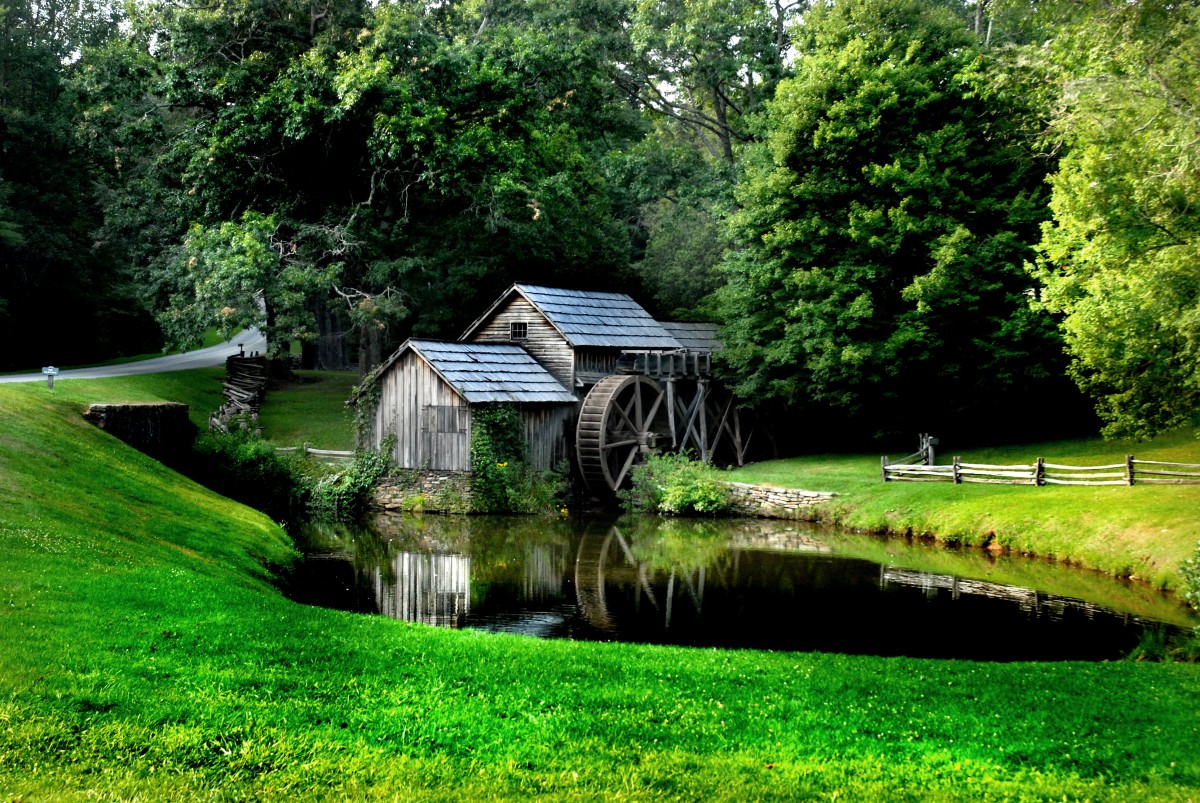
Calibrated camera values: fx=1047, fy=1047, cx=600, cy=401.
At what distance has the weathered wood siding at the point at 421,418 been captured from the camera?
1172 inches

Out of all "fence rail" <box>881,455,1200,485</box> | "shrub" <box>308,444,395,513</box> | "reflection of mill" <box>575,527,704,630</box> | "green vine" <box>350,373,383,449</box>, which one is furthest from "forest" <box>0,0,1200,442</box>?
"reflection of mill" <box>575,527,704,630</box>

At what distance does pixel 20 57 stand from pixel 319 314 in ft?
53.5

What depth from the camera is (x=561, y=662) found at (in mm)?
11219

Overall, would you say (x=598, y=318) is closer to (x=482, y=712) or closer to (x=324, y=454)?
(x=324, y=454)

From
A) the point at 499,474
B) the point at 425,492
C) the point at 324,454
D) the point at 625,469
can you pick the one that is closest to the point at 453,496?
the point at 425,492

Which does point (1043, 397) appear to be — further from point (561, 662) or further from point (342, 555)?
point (561, 662)

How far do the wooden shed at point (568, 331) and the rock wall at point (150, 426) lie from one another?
36.9 ft

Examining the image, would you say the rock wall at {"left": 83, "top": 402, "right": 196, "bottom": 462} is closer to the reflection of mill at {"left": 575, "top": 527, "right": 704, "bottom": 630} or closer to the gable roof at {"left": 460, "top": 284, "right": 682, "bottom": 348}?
the reflection of mill at {"left": 575, "top": 527, "right": 704, "bottom": 630}

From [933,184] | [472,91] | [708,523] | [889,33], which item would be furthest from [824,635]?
[472,91]

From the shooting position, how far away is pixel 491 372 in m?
31.0

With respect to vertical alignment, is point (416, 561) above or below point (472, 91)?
below

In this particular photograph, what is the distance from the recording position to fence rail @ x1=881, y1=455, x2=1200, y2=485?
22938 millimetres

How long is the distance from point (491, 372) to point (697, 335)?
9276mm

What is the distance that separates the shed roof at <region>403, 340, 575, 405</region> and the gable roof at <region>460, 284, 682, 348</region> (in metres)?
1.61
